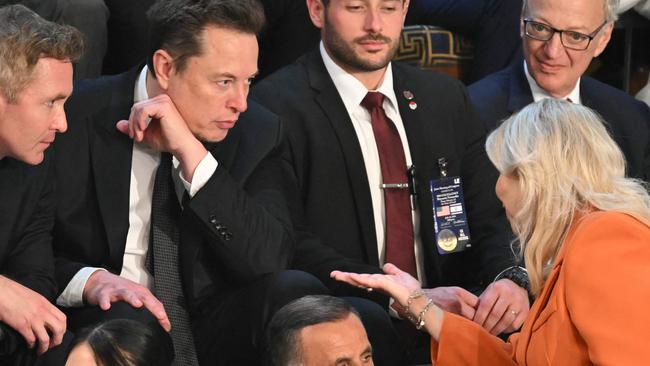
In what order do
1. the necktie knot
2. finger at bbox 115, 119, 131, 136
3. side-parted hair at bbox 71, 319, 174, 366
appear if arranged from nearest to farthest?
side-parted hair at bbox 71, 319, 174, 366
finger at bbox 115, 119, 131, 136
the necktie knot

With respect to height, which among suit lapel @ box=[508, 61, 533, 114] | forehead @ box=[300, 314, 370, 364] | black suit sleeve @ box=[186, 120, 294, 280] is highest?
suit lapel @ box=[508, 61, 533, 114]

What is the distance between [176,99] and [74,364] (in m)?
0.93

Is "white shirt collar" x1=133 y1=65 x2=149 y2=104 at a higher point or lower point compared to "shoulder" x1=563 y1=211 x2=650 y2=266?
higher

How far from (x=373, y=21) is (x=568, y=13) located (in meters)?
0.73

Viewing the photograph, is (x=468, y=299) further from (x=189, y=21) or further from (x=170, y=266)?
(x=189, y=21)

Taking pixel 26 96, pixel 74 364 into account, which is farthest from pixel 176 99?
pixel 74 364

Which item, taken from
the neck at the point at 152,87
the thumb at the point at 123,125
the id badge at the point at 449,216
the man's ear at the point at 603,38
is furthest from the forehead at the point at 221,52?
the man's ear at the point at 603,38

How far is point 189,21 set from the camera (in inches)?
133

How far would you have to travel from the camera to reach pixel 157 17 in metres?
3.43

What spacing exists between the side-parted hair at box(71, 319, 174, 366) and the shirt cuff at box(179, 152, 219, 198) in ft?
1.52

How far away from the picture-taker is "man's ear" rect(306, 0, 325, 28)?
388cm

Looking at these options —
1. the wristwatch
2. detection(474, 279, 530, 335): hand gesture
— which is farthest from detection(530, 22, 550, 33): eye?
detection(474, 279, 530, 335): hand gesture

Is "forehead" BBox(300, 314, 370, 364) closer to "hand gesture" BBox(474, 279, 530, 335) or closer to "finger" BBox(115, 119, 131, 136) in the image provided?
"hand gesture" BBox(474, 279, 530, 335)

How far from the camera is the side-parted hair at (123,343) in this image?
2.75 meters
